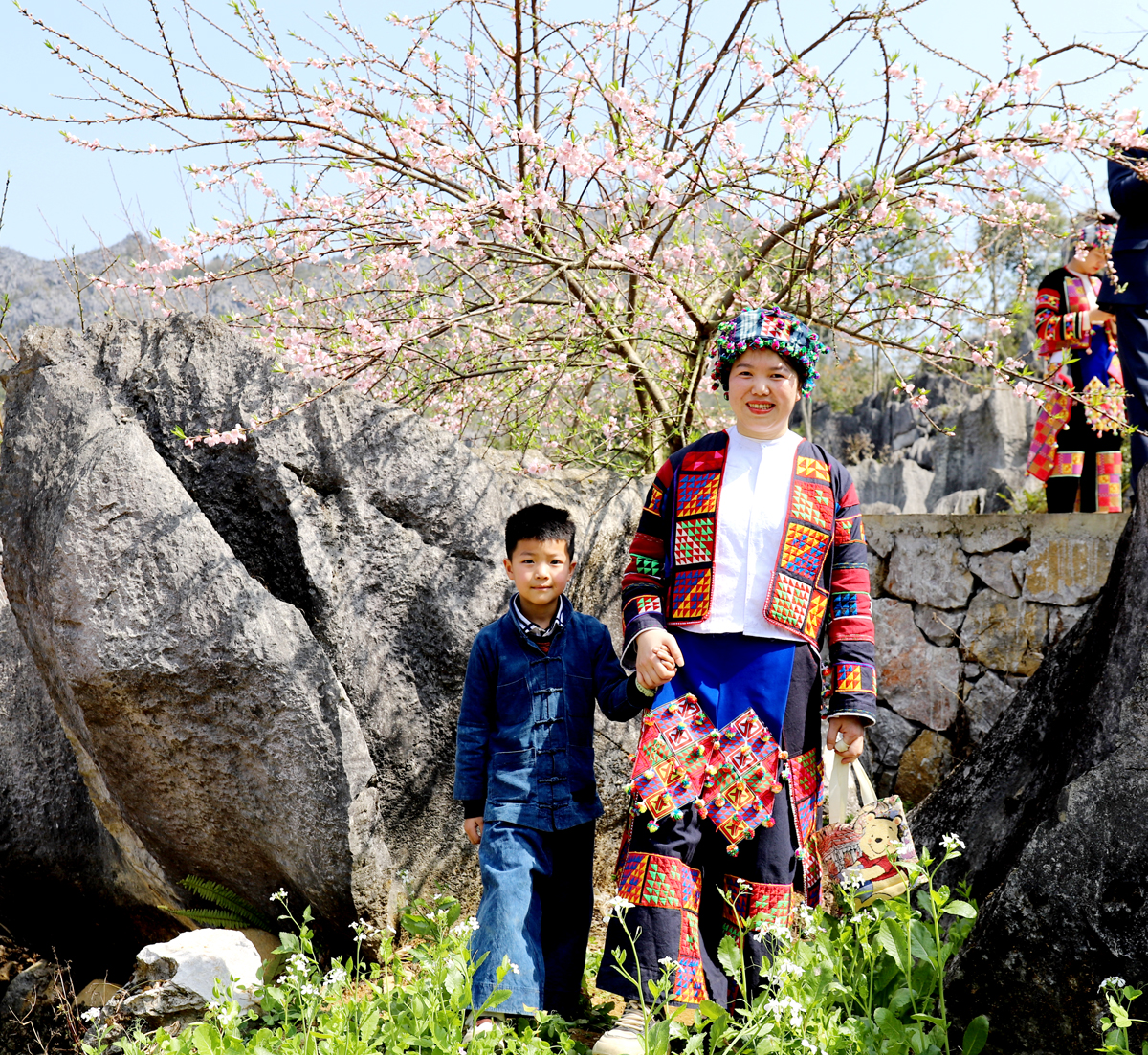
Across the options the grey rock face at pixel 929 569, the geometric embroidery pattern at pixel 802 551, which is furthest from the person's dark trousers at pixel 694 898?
the grey rock face at pixel 929 569

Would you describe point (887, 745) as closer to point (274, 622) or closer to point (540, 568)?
point (540, 568)

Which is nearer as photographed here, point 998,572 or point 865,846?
point 865,846

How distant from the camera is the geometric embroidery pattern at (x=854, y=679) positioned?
2.43 m

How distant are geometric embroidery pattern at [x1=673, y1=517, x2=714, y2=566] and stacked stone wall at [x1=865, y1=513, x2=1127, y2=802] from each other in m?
2.17

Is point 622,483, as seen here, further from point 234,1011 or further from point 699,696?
point 234,1011

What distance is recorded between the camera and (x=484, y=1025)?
218 centimetres

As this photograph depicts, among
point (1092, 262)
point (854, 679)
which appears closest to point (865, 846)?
point (854, 679)

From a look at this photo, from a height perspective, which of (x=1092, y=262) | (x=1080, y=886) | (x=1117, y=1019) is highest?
(x=1092, y=262)

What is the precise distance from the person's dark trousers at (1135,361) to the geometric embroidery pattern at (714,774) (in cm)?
268

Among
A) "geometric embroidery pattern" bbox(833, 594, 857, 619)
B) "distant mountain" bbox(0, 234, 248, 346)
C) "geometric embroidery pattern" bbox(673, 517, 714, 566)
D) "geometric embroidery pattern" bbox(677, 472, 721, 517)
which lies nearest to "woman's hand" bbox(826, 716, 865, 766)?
"geometric embroidery pattern" bbox(833, 594, 857, 619)

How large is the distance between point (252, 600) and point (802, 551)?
1.73 m

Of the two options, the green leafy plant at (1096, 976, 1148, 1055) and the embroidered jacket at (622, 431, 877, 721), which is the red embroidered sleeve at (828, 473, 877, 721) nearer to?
the embroidered jacket at (622, 431, 877, 721)

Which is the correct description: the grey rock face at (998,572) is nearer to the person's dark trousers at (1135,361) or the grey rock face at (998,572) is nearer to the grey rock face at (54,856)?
the person's dark trousers at (1135,361)

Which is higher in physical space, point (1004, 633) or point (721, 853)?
point (1004, 633)
